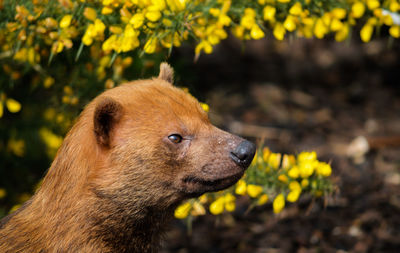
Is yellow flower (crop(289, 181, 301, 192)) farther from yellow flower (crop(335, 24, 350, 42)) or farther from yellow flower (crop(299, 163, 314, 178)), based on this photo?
yellow flower (crop(335, 24, 350, 42))

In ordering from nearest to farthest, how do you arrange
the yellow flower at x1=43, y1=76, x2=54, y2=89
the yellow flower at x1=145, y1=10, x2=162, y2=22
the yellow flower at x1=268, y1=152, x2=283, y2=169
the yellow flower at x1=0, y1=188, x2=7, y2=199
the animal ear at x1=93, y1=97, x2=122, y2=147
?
the animal ear at x1=93, y1=97, x2=122, y2=147, the yellow flower at x1=145, y1=10, x2=162, y2=22, the yellow flower at x1=268, y1=152, x2=283, y2=169, the yellow flower at x1=43, y1=76, x2=54, y2=89, the yellow flower at x1=0, y1=188, x2=7, y2=199

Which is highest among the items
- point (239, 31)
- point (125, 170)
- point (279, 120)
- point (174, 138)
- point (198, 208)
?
point (239, 31)

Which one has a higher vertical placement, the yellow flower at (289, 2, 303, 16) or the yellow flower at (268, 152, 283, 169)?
the yellow flower at (289, 2, 303, 16)

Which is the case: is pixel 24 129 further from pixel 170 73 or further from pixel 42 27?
pixel 170 73

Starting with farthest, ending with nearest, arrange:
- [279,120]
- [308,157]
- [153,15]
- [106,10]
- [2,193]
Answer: [279,120] → [2,193] → [308,157] → [106,10] → [153,15]

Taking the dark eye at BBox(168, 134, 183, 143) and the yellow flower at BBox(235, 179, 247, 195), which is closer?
the dark eye at BBox(168, 134, 183, 143)

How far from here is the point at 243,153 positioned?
318cm

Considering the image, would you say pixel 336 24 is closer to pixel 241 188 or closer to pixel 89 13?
pixel 241 188

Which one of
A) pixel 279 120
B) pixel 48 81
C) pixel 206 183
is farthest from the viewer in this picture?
pixel 279 120

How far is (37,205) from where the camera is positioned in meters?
3.38

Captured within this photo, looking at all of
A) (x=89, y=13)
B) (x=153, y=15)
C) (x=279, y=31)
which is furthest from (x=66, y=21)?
(x=279, y=31)

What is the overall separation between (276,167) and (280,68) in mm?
4368

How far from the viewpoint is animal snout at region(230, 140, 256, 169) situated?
10.4 ft

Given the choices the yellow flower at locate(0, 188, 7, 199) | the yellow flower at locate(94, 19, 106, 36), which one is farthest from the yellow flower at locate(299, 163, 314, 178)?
the yellow flower at locate(0, 188, 7, 199)
